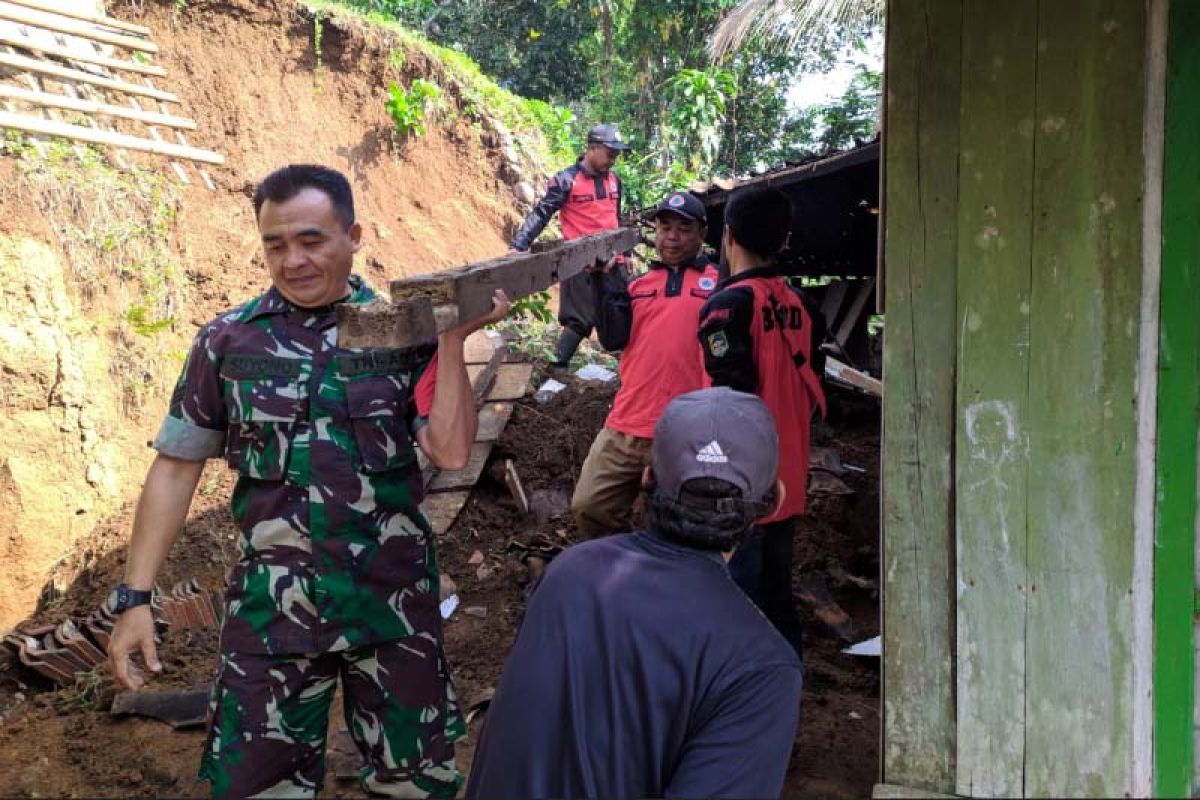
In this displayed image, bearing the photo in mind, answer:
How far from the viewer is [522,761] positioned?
62.4 inches

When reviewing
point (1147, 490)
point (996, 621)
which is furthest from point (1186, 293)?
point (996, 621)

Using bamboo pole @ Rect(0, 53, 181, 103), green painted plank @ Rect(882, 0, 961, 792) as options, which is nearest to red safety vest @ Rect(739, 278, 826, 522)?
green painted plank @ Rect(882, 0, 961, 792)

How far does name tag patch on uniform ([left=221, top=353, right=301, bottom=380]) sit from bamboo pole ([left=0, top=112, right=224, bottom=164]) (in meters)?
5.69

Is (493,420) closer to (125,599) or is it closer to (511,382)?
(511,382)

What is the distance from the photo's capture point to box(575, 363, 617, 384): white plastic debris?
7.94 metres

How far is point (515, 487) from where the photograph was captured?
6.68 metres

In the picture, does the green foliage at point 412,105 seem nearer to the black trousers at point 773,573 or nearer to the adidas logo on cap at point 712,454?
the black trousers at point 773,573

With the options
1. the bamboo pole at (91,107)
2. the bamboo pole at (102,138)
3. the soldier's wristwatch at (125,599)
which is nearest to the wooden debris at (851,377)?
the soldier's wristwatch at (125,599)

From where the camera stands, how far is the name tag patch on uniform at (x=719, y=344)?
3.52m

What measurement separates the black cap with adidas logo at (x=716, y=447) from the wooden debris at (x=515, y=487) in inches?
197

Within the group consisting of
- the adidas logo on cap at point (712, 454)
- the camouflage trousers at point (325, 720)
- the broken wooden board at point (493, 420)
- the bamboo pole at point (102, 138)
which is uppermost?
the bamboo pole at point (102, 138)

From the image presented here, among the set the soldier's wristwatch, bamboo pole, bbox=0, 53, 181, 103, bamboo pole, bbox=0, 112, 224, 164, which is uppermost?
bamboo pole, bbox=0, 53, 181, 103

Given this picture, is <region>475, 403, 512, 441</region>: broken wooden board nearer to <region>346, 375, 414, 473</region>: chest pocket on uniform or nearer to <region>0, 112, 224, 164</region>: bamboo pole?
<region>0, 112, 224, 164</region>: bamboo pole

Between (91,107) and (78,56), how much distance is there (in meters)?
0.66
